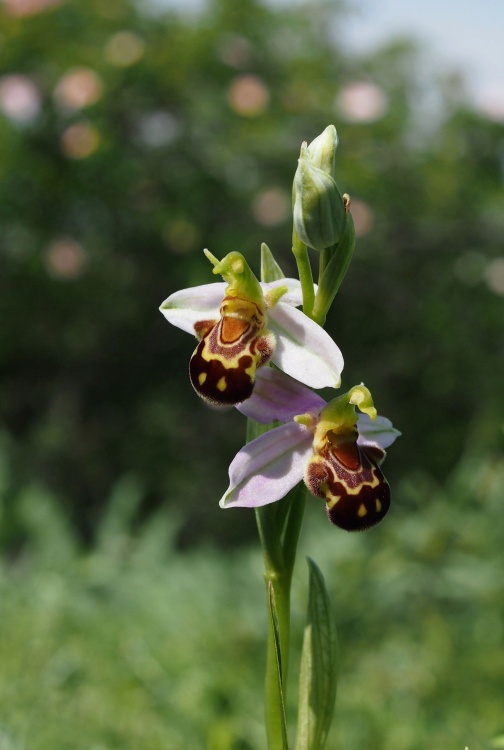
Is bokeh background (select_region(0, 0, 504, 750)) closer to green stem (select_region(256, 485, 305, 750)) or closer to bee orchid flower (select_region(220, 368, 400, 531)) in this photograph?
green stem (select_region(256, 485, 305, 750))

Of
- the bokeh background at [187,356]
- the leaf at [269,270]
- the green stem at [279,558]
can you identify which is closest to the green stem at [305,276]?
the leaf at [269,270]

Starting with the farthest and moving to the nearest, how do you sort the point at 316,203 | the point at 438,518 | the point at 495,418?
the point at 495,418 < the point at 438,518 < the point at 316,203

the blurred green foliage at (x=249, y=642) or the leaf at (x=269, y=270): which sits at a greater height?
the leaf at (x=269, y=270)

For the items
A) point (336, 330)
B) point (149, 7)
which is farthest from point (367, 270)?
point (149, 7)

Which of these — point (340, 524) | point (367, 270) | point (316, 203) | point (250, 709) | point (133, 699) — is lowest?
point (367, 270)

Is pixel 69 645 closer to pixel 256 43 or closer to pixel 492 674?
pixel 492 674

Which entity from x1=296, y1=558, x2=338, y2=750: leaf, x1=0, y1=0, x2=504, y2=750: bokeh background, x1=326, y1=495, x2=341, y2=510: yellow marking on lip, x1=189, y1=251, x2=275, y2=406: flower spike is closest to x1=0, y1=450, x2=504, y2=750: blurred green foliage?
x1=0, y1=0, x2=504, y2=750: bokeh background

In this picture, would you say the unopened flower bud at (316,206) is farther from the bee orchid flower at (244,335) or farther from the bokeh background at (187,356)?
the bokeh background at (187,356)
